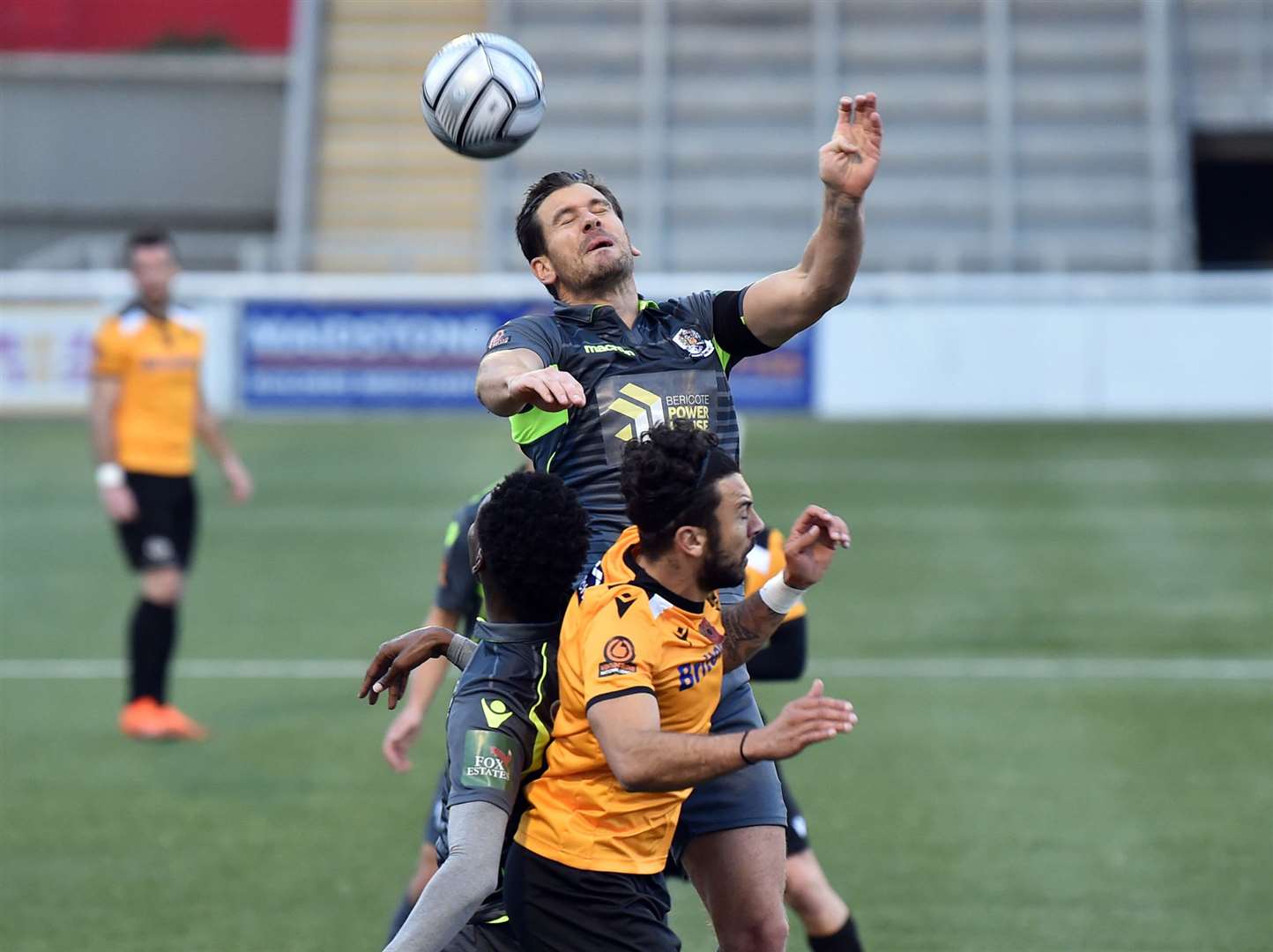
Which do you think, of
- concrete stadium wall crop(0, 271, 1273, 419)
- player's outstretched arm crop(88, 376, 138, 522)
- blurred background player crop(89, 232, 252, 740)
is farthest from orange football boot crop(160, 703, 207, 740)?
concrete stadium wall crop(0, 271, 1273, 419)

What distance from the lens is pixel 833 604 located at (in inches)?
516

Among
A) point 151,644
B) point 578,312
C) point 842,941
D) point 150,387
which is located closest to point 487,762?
point 578,312

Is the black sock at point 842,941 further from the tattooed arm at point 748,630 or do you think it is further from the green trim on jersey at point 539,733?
the green trim on jersey at point 539,733

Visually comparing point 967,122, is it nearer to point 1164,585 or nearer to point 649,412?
point 1164,585

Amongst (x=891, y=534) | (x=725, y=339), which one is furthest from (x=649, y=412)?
(x=891, y=534)

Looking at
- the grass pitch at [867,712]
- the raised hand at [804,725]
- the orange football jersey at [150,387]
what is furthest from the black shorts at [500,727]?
the orange football jersey at [150,387]

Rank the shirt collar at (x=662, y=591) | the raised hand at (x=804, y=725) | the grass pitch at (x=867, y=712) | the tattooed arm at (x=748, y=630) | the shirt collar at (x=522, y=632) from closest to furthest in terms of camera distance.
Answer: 1. the raised hand at (x=804, y=725)
2. the shirt collar at (x=662, y=591)
3. the shirt collar at (x=522, y=632)
4. the tattooed arm at (x=748, y=630)
5. the grass pitch at (x=867, y=712)

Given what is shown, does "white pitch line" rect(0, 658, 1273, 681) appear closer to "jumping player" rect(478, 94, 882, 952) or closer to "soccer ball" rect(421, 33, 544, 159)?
"soccer ball" rect(421, 33, 544, 159)

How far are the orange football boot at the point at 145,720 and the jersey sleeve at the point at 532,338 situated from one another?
561cm

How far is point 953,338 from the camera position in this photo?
21.2m

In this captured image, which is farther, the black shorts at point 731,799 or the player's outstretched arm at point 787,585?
the black shorts at point 731,799

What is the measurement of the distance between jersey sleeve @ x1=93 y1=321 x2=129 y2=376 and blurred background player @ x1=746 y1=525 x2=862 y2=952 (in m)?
5.11

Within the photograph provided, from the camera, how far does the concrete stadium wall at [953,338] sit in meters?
20.8

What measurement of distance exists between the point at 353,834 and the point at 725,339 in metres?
3.94
